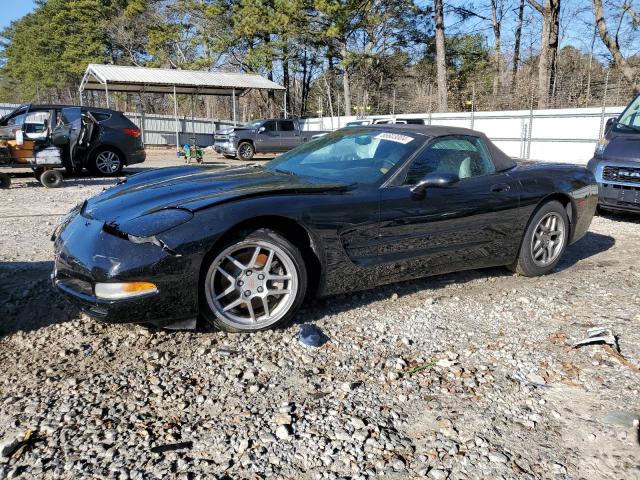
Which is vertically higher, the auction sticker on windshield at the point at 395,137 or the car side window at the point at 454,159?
the auction sticker on windshield at the point at 395,137

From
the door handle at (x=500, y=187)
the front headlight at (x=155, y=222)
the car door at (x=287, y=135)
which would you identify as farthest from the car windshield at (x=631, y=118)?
the car door at (x=287, y=135)

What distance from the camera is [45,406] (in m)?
2.38

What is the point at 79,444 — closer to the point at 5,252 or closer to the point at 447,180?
the point at 447,180

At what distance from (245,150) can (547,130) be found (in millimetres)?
11050

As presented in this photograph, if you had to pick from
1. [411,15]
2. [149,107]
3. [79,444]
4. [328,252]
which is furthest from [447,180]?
[149,107]

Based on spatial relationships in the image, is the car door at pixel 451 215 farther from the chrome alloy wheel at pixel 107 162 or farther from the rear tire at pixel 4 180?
the chrome alloy wheel at pixel 107 162

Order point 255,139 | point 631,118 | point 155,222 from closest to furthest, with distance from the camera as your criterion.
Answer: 1. point 155,222
2. point 631,118
3. point 255,139

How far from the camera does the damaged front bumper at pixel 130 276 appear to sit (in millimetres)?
2754

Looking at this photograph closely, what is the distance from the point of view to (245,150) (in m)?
20.4

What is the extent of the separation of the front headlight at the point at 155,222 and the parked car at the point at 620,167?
250 inches

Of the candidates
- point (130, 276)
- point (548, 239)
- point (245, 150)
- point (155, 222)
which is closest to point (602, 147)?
point (548, 239)

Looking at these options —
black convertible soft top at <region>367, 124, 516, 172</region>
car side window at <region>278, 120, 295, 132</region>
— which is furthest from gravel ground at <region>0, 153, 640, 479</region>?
car side window at <region>278, 120, 295, 132</region>

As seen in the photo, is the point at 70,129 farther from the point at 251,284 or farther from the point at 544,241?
the point at 544,241

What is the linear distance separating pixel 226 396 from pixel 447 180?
2099 mm
